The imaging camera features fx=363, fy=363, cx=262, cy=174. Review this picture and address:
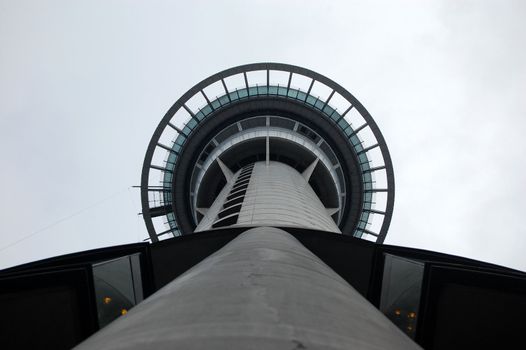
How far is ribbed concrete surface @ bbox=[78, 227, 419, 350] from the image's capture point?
2037 mm

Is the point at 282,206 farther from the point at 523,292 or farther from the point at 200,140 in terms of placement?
the point at 200,140

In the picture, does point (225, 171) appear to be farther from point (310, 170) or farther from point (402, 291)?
point (402, 291)

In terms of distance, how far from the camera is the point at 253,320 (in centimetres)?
225

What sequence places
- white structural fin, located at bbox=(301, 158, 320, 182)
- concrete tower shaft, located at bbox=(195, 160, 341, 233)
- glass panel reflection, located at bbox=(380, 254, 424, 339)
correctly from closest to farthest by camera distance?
1. glass panel reflection, located at bbox=(380, 254, 424, 339)
2. concrete tower shaft, located at bbox=(195, 160, 341, 233)
3. white structural fin, located at bbox=(301, 158, 320, 182)

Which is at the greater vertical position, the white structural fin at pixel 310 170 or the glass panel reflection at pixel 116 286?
the glass panel reflection at pixel 116 286

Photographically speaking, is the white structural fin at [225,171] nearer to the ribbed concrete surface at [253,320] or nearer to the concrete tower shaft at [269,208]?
the concrete tower shaft at [269,208]

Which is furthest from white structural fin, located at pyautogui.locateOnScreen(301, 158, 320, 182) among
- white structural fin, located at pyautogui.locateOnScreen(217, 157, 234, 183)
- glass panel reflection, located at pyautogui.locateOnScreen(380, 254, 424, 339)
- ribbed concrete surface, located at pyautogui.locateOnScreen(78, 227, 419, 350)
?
ribbed concrete surface, located at pyautogui.locateOnScreen(78, 227, 419, 350)

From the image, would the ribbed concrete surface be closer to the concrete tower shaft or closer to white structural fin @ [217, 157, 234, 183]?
the concrete tower shaft

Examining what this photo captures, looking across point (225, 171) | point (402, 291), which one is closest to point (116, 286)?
point (402, 291)

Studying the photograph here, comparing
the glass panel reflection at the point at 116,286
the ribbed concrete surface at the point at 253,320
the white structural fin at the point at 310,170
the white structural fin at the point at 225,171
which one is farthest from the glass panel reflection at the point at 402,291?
the white structural fin at the point at 225,171

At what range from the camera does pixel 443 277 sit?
5992 mm

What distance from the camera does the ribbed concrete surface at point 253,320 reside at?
2037mm

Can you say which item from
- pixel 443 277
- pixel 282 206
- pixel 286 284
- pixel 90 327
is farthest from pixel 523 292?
pixel 282 206

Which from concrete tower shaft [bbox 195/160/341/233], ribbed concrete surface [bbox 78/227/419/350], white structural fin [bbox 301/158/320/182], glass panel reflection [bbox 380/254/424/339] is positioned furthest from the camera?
white structural fin [bbox 301/158/320/182]
